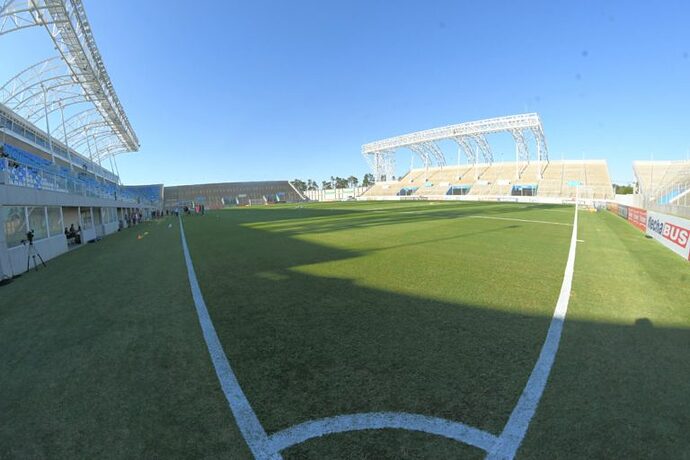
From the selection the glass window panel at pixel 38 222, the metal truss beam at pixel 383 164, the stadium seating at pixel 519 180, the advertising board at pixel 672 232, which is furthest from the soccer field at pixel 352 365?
the metal truss beam at pixel 383 164

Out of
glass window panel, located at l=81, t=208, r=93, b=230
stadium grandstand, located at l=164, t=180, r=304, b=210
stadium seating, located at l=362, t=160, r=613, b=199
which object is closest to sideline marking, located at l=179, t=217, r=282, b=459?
glass window panel, located at l=81, t=208, r=93, b=230

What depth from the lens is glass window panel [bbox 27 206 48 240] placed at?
42.5ft

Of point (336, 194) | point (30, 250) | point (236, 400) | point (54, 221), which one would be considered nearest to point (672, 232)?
point (236, 400)

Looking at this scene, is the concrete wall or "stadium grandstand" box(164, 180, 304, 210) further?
"stadium grandstand" box(164, 180, 304, 210)

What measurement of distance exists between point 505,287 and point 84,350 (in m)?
6.95

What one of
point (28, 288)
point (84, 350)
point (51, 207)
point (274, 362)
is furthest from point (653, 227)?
point (51, 207)

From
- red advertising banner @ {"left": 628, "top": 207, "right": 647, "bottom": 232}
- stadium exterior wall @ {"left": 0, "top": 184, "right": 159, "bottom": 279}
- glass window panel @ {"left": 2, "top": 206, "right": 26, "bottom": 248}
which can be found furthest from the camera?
red advertising banner @ {"left": 628, "top": 207, "right": 647, "bottom": 232}

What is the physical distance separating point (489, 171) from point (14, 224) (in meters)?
82.6

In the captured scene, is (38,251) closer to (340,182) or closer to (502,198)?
(502,198)

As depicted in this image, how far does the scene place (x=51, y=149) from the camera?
26.3 metres

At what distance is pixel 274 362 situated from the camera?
3695 mm

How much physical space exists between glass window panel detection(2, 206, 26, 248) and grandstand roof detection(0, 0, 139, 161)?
33.5ft

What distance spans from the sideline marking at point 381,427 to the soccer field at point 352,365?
0.02 metres

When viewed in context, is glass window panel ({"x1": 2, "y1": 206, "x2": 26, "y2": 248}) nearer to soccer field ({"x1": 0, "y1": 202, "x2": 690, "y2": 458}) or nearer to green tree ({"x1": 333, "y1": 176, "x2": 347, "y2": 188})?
soccer field ({"x1": 0, "y1": 202, "x2": 690, "y2": 458})
